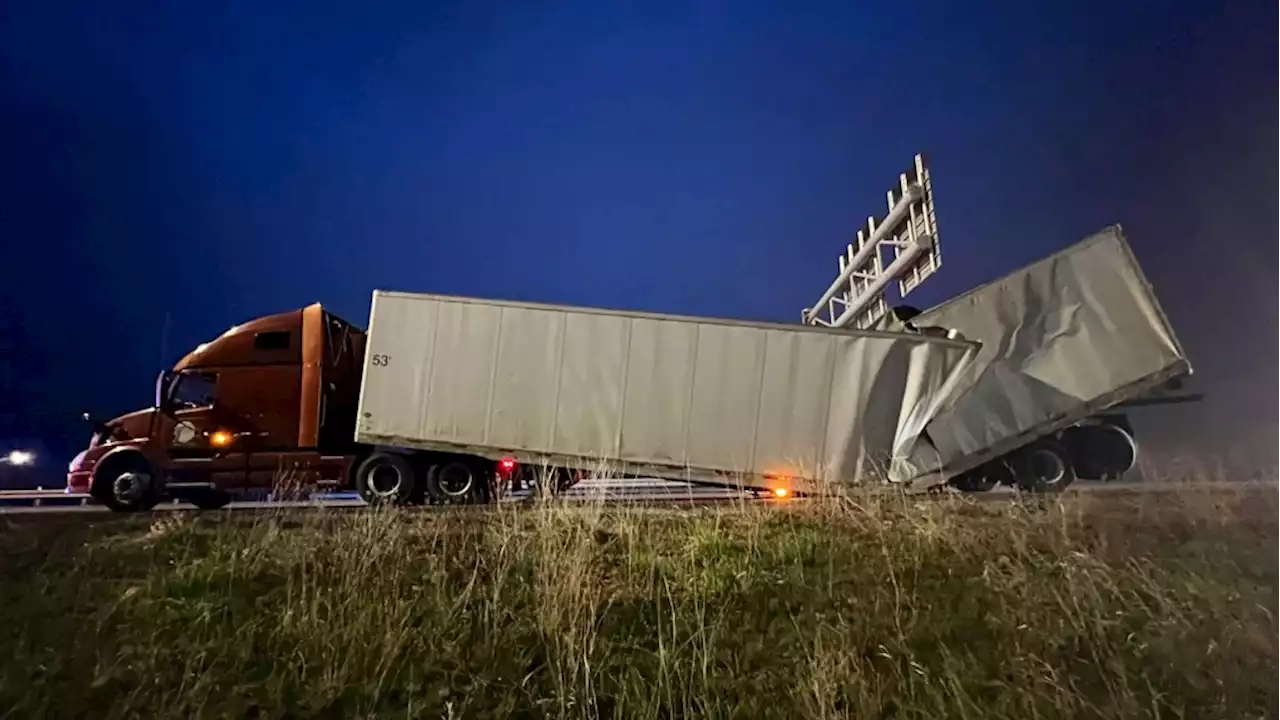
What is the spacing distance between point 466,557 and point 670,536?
65.0 inches

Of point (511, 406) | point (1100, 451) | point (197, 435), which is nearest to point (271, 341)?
point (197, 435)

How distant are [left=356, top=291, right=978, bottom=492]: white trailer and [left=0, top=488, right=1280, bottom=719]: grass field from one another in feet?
12.2

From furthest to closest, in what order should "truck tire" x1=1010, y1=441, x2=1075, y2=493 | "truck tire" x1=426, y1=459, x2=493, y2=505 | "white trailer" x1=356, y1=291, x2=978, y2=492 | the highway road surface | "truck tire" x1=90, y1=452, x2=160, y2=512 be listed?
"truck tire" x1=1010, y1=441, x2=1075, y2=493 < "truck tire" x1=426, y1=459, x2=493, y2=505 < "truck tire" x1=90, y1=452, x2=160, y2=512 < "white trailer" x1=356, y1=291, x2=978, y2=492 < the highway road surface

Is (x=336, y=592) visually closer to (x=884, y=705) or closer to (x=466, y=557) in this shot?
(x=466, y=557)

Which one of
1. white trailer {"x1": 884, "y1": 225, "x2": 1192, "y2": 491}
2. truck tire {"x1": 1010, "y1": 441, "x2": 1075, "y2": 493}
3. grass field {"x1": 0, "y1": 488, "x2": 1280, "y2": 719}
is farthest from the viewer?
truck tire {"x1": 1010, "y1": 441, "x2": 1075, "y2": 493}

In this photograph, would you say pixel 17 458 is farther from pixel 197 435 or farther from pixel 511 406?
pixel 511 406

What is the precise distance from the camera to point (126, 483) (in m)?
11.1

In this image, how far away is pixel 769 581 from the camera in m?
5.08

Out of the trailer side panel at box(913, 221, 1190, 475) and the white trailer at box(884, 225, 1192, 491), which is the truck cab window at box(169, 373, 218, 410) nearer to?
the white trailer at box(884, 225, 1192, 491)

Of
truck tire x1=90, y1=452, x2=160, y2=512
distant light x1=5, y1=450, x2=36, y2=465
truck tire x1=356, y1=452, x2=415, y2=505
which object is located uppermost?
truck tire x1=356, y1=452, x2=415, y2=505

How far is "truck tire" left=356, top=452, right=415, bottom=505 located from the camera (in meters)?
11.2

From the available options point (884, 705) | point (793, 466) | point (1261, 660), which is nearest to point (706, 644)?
point (884, 705)

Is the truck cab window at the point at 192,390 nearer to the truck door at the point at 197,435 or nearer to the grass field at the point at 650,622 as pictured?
the truck door at the point at 197,435

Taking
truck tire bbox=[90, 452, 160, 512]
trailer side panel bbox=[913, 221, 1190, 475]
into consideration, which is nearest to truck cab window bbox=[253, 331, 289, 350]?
truck tire bbox=[90, 452, 160, 512]
